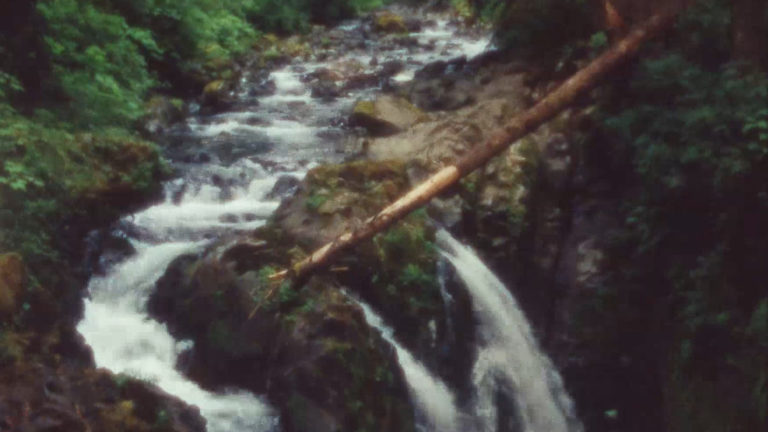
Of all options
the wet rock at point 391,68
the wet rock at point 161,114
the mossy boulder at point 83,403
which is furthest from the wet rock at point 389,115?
the mossy boulder at point 83,403

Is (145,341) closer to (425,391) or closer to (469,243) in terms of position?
(425,391)

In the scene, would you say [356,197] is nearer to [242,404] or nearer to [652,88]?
[242,404]

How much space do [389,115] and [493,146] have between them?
3.86 m

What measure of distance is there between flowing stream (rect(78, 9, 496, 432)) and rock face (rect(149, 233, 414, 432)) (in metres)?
0.22

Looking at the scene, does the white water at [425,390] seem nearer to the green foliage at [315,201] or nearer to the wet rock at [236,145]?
the green foliage at [315,201]

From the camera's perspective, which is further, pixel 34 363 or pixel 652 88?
pixel 652 88

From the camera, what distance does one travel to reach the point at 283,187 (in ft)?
34.1

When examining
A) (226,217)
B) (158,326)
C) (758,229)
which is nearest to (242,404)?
(158,326)

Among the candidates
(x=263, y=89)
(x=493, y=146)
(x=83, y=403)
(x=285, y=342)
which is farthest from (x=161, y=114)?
(x=83, y=403)

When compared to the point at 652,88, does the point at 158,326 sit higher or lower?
lower

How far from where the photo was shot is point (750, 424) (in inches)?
234

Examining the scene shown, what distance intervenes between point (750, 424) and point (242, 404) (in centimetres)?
430

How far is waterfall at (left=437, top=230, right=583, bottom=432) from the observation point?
812 cm

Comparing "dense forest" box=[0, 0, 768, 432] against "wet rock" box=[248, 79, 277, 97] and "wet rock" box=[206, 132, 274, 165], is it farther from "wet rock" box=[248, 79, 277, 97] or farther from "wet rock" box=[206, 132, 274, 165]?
"wet rock" box=[248, 79, 277, 97]
